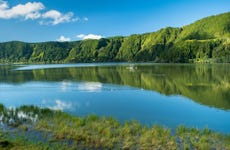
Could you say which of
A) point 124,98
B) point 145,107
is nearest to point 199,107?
point 145,107

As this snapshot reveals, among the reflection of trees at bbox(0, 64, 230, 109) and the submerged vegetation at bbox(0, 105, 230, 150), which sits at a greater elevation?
the submerged vegetation at bbox(0, 105, 230, 150)

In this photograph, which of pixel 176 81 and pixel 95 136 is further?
pixel 176 81

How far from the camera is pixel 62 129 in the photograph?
51.7 ft

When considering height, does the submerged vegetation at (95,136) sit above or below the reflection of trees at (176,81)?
above

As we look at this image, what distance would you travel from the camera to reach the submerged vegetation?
13227 millimetres

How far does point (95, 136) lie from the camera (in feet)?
48.3

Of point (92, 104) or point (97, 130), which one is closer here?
point (97, 130)

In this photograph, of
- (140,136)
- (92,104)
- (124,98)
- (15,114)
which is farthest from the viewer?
(124,98)

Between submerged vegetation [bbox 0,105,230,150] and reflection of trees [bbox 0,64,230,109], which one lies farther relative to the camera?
reflection of trees [bbox 0,64,230,109]

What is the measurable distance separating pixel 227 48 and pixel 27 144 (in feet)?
578

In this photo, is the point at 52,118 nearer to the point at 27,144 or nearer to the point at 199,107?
the point at 27,144

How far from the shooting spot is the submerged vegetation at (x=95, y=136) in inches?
521

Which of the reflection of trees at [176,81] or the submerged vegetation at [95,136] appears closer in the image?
the submerged vegetation at [95,136]

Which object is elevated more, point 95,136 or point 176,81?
point 95,136
